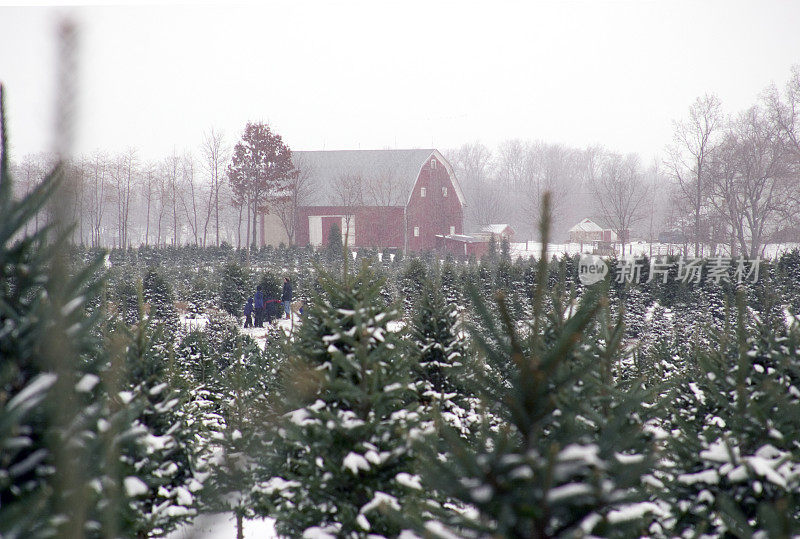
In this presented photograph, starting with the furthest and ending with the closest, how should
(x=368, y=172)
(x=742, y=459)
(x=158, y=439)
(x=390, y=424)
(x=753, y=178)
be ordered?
(x=368, y=172), (x=753, y=178), (x=158, y=439), (x=390, y=424), (x=742, y=459)

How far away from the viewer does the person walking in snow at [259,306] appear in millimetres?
22078

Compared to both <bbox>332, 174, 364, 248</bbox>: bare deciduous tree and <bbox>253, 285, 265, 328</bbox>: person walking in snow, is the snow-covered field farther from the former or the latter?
<bbox>253, 285, 265, 328</bbox>: person walking in snow

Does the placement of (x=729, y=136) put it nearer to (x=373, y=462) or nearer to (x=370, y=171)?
(x=370, y=171)

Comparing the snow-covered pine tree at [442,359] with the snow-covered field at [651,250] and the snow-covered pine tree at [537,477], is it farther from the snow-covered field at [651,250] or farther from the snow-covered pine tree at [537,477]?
the snow-covered field at [651,250]

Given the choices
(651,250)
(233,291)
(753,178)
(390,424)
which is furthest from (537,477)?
(651,250)

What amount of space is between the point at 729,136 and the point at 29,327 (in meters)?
47.7

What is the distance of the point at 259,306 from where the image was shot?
22188 mm

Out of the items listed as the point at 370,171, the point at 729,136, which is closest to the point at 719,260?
the point at 729,136

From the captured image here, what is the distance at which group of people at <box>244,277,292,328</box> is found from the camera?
21906 mm

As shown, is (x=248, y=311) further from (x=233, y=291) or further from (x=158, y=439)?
(x=158, y=439)

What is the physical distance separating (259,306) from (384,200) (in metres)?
27.2

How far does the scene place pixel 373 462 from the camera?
424 centimetres

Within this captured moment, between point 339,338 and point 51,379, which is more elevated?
point 51,379

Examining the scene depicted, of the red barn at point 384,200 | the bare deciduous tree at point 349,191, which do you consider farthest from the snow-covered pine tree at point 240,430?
the bare deciduous tree at point 349,191
